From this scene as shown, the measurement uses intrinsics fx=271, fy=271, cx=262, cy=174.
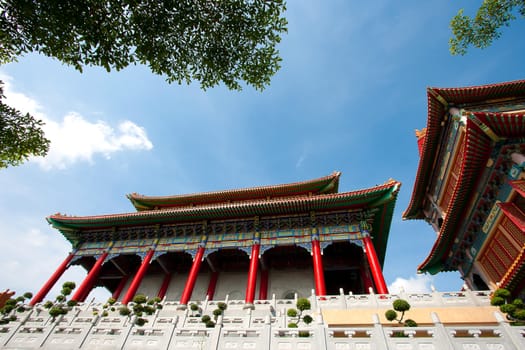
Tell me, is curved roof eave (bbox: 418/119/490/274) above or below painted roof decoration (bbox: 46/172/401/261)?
below

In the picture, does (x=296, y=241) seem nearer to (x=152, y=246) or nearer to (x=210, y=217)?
(x=210, y=217)

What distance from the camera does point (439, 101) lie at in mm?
13438

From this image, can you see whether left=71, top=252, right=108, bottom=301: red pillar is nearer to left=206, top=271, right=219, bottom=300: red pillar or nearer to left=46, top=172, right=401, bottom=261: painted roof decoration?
left=46, top=172, right=401, bottom=261: painted roof decoration

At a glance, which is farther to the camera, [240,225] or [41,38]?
[240,225]

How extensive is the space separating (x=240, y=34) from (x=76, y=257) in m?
17.0

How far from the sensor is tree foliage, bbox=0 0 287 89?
6945 mm

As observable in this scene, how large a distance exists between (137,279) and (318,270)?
9.44 metres

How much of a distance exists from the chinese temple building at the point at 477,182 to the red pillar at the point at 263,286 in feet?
27.0

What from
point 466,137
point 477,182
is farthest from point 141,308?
point 477,182

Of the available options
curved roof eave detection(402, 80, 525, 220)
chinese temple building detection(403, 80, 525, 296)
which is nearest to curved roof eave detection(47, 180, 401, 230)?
chinese temple building detection(403, 80, 525, 296)

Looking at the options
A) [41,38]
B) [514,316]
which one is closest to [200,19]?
[41,38]

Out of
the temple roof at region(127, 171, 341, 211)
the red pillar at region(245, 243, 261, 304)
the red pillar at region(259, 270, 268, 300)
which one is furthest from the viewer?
the temple roof at region(127, 171, 341, 211)

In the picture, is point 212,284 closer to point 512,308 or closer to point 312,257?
point 312,257

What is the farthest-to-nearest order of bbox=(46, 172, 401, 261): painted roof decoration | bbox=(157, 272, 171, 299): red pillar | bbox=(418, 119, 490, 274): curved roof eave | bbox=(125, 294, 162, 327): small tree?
bbox=(157, 272, 171, 299): red pillar, bbox=(46, 172, 401, 261): painted roof decoration, bbox=(418, 119, 490, 274): curved roof eave, bbox=(125, 294, 162, 327): small tree
